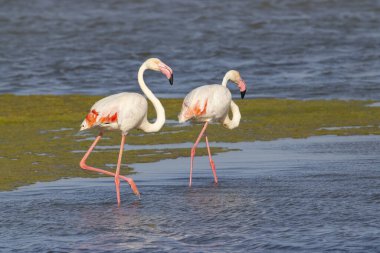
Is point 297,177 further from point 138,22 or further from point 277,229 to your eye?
point 138,22

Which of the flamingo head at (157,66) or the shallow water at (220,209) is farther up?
the flamingo head at (157,66)

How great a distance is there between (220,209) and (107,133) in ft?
16.1

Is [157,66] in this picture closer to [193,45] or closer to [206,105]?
[206,105]

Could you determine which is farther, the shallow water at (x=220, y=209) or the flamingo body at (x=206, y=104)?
the flamingo body at (x=206, y=104)

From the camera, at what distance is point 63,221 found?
842cm

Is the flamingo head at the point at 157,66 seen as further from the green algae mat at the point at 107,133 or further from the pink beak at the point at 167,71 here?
the green algae mat at the point at 107,133

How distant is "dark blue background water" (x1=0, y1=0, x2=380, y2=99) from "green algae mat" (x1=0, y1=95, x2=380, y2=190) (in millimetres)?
1315

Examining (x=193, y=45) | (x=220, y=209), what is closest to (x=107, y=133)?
(x=220, y=209)

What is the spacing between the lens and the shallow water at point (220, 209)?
752cm

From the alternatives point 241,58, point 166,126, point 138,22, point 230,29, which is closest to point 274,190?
point 166,126

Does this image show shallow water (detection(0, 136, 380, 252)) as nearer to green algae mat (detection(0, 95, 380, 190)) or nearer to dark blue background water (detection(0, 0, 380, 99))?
green algae mat (detection(0, 95, 380, 190))

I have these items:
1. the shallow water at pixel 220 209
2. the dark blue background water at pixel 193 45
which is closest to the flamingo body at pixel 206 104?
the shallow water at pixel 220 209

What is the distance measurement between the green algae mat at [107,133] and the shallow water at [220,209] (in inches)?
24.6

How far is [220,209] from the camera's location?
28.5 feet
